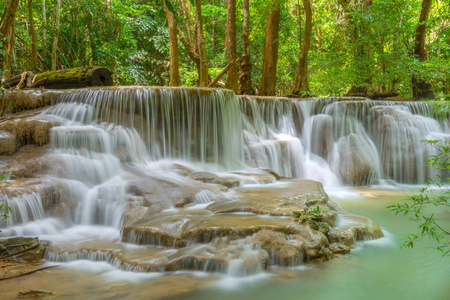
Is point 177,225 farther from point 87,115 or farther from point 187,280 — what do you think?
point 87,115

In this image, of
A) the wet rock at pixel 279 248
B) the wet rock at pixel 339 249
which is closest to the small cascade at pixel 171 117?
the wet rock at pixel 279 248

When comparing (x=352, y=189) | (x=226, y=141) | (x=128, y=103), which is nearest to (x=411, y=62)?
(x=352, y=189)

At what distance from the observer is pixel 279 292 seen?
3.73 m

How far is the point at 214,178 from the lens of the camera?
7.12 meters

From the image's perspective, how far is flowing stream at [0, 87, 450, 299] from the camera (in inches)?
155

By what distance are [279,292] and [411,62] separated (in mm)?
11852

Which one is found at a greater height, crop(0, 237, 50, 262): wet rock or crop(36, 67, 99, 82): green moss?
crop(36, 67, 99, 82): green moss

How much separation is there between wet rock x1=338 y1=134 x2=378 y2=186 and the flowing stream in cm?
3

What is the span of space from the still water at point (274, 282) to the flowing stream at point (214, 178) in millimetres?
18

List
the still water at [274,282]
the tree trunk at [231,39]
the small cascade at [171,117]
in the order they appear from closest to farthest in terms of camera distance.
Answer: the still water at [274,282] → the small cascade at [171,117] → the tree trunk at [231,39]

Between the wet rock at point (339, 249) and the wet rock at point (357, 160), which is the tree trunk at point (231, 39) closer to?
the wet rock at point (357, 160)

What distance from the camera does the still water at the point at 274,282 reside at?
3.67 m

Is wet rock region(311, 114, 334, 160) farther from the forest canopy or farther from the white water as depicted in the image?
the forest canopy

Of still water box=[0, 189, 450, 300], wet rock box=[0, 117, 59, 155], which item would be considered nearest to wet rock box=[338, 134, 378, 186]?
still water box=[0, 189, 450, 300]
